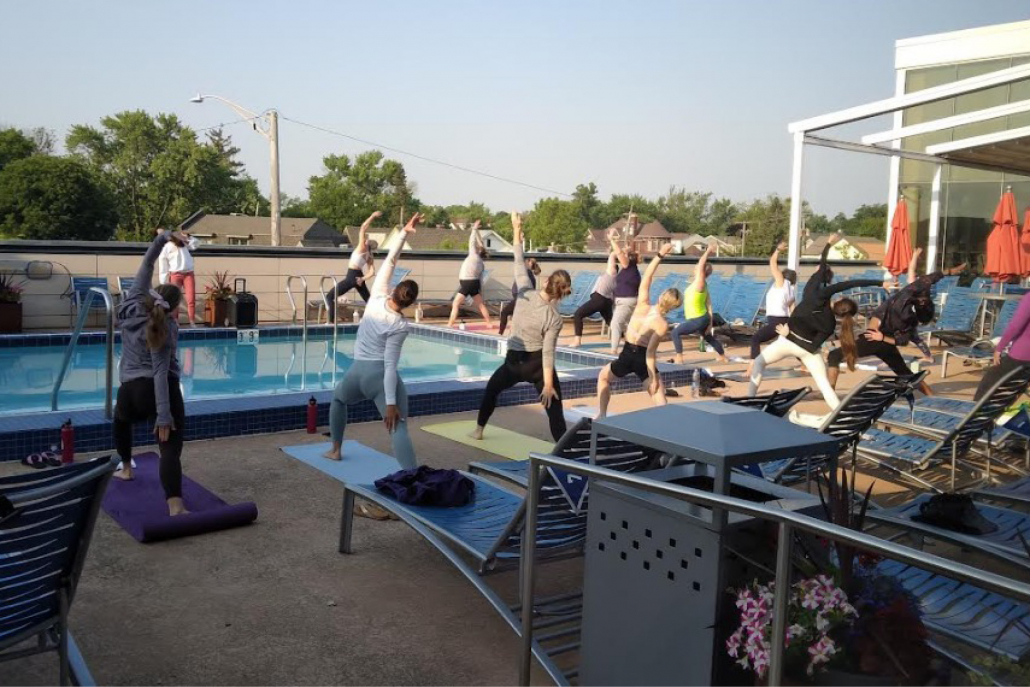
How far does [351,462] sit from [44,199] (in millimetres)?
72068

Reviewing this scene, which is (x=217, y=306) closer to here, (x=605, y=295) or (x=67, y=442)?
(x=605, y=295)

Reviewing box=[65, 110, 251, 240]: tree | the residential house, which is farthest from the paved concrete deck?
box=[65, 110, 251, 240]: tree

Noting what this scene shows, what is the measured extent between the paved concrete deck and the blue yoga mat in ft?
1.71

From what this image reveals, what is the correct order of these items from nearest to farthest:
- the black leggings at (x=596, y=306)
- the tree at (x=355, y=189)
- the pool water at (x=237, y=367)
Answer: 1. the pool water at (x=237, y=367)
2. the black leggings at (x=596, y=306)
3. the tree at (x=355, y=189)

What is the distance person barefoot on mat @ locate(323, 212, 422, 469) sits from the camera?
614 cm

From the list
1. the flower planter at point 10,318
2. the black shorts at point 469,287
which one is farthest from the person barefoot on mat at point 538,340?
the flower planter at point 10,318

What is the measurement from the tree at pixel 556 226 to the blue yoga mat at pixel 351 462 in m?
121

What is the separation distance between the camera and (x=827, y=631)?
2.62 metres

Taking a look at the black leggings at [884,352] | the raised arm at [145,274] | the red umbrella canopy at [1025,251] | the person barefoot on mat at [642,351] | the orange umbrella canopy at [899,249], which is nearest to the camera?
the raised arm at [145,274]

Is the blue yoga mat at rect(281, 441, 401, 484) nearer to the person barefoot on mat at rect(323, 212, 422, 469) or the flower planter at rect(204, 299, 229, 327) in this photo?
the person barefoot on mat at rect(323, 212, 422, 469)

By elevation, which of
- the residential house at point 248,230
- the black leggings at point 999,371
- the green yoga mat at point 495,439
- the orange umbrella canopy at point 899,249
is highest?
the residential house at point 248,230

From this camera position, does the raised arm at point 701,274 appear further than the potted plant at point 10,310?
No

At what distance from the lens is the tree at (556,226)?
131m

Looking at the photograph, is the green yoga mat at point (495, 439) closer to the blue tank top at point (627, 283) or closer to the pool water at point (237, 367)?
the pool water at point (237, 367)
